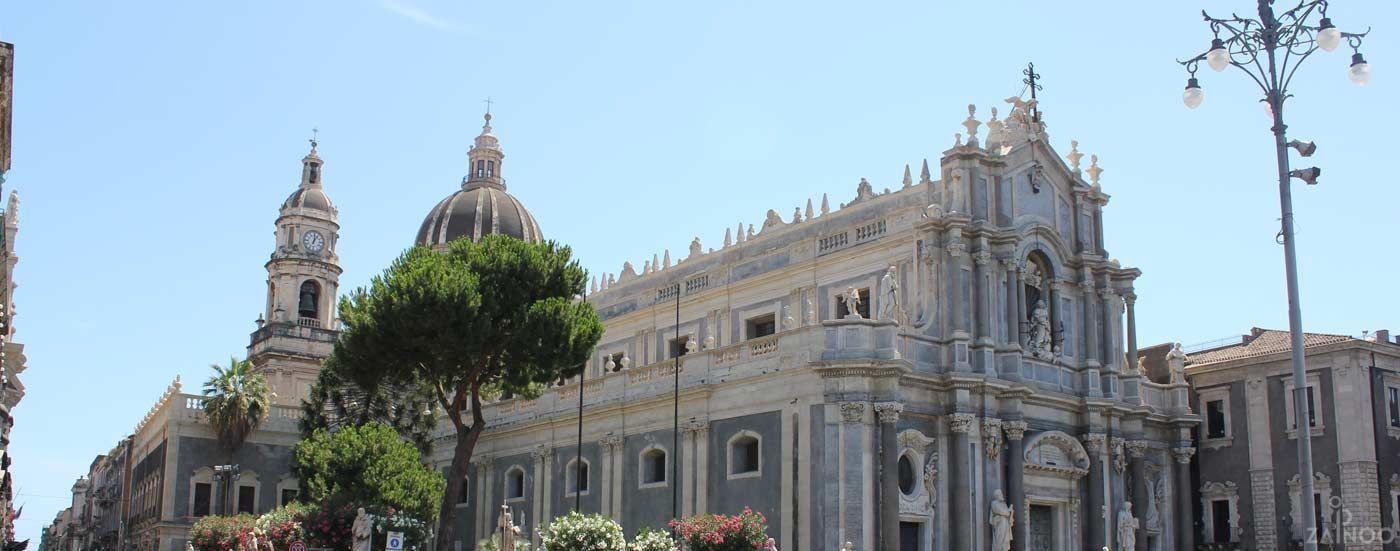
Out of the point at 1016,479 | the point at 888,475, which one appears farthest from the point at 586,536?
the point at 1016,479

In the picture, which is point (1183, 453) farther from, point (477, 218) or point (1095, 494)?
Result: point (477, 218)

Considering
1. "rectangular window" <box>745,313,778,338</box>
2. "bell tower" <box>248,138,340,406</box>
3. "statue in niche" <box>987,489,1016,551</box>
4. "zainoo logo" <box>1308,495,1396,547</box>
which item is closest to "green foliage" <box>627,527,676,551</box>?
"statue in niche" <box>987,489,1016,551</box>

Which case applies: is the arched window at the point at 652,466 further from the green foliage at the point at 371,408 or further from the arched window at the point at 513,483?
the green foliage at the point at 371,408

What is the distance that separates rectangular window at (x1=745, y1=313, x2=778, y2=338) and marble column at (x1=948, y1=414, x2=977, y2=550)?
8773mm

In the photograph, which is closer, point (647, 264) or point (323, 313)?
point (647, 264)

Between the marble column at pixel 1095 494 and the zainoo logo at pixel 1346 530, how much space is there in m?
7.19

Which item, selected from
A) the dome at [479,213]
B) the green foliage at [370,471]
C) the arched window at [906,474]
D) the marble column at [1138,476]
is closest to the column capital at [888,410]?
the arched window at [906,474]

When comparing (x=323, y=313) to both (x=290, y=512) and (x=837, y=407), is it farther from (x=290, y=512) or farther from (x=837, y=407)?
(x=837, y=407)

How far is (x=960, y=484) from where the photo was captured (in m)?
40.0

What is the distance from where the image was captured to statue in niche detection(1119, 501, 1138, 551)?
145 feet

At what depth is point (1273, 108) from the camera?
1964 cm

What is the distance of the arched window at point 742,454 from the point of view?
41.3 metres

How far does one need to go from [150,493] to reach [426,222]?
2277 centimetres

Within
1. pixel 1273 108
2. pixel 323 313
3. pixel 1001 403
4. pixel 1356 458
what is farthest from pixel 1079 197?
pixel 323 313
